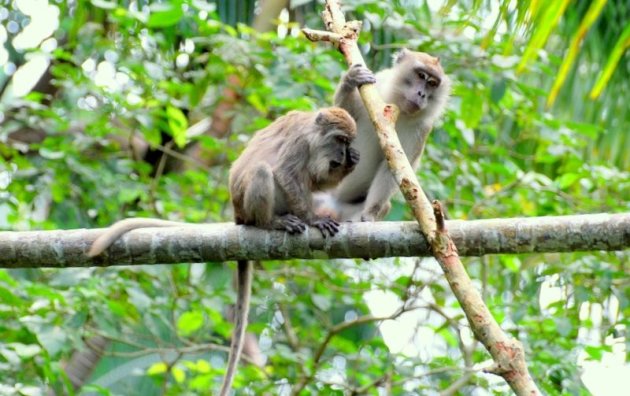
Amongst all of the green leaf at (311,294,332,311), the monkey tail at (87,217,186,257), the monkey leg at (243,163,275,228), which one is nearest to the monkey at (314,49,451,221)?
the monkey leg at (243,163,275,228)

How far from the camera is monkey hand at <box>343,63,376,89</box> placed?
5.26m

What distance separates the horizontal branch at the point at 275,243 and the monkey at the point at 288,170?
251 mm

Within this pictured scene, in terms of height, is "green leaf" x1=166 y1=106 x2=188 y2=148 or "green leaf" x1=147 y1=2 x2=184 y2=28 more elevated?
"green leaf" x1=147 y1=2 x2=184 y2=28

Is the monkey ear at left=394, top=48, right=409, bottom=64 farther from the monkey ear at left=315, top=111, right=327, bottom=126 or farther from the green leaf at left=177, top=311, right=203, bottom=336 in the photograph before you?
the green leaf at left=177, top=311, right=203, bottom=336


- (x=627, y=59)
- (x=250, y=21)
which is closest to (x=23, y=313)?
(x=250, y=21)

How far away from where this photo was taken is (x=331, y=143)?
561 centimetres

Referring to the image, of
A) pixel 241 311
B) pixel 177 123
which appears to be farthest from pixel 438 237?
pixel 177 123

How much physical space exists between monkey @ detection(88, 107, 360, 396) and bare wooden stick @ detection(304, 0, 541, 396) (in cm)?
88

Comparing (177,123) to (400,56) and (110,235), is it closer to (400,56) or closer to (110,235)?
(400,56)

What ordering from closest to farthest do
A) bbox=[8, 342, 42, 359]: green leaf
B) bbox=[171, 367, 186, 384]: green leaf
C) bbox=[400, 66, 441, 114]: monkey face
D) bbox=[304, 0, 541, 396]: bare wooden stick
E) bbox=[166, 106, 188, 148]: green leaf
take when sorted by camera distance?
1. bbox=[304, 0, 541, 396]: bare wooden stick
2. bbox=[8, 342, 42, 359]: green leaf
3. bbox=[400, 66, 441, 114]: monkey face
4. bbox=[171, 367, 186, 384]: green leaf
5. bbox=[166, 106, 188, 148]: green leaf

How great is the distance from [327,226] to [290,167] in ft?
2.75

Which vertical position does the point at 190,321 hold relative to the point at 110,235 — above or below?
below

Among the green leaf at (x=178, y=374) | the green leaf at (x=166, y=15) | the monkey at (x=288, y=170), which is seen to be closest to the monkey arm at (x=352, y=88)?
the monkey at (x=288, y=170)

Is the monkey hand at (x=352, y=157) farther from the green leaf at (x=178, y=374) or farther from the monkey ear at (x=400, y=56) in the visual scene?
the green leaf at (x=178, y=374)
